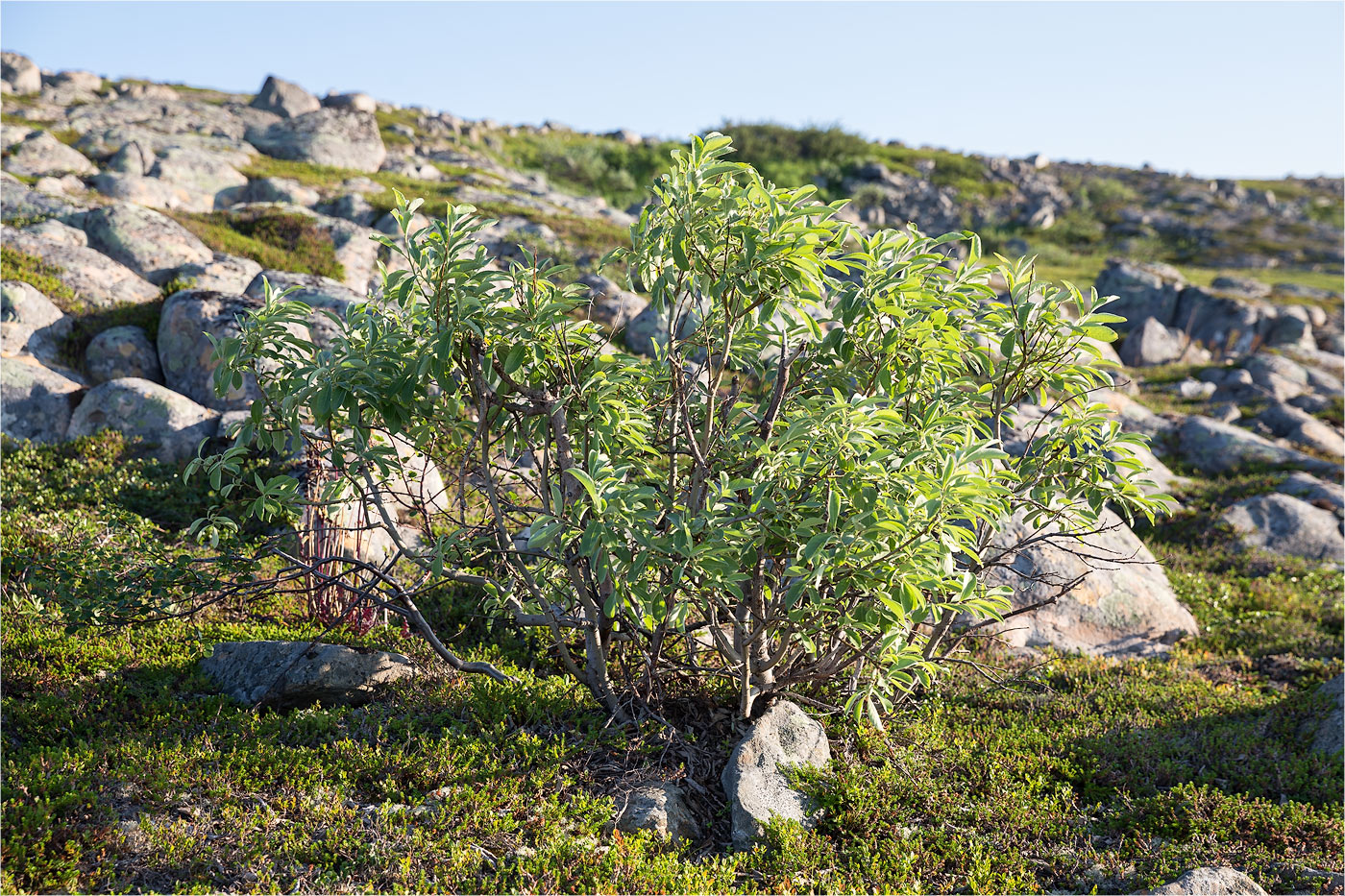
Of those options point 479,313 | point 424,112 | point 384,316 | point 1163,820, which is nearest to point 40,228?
point 384,316

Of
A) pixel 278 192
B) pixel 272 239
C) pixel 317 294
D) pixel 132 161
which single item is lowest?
pixel 317 294

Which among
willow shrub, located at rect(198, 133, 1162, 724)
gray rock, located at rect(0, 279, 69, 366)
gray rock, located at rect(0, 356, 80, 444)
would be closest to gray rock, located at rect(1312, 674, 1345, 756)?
willow shrub, located at rect(198, 133, 1162, 724)

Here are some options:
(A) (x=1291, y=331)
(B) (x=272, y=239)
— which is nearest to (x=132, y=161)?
(B) (x=272, y=239)

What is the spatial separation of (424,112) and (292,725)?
74.4 m

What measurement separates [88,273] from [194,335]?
389 centimetres

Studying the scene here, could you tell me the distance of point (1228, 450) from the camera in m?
17.2

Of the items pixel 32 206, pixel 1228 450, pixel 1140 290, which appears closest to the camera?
pixel 1228 450

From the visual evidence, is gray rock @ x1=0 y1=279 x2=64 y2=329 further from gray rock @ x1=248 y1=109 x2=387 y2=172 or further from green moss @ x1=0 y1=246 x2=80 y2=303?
gray rock @ x1=248 y1=109 x2=387 y2=172

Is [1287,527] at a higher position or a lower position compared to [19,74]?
lower

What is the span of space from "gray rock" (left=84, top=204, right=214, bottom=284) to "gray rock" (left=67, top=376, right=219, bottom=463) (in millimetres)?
5707

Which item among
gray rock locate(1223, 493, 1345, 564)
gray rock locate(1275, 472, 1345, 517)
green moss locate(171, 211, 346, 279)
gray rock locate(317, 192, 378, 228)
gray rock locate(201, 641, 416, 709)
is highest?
gray rock locate(317, 192, 378, 228)

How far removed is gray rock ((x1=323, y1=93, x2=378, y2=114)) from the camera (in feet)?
197

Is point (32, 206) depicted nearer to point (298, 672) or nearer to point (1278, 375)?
point (298, 672)

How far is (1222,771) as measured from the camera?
6754 millimetres
